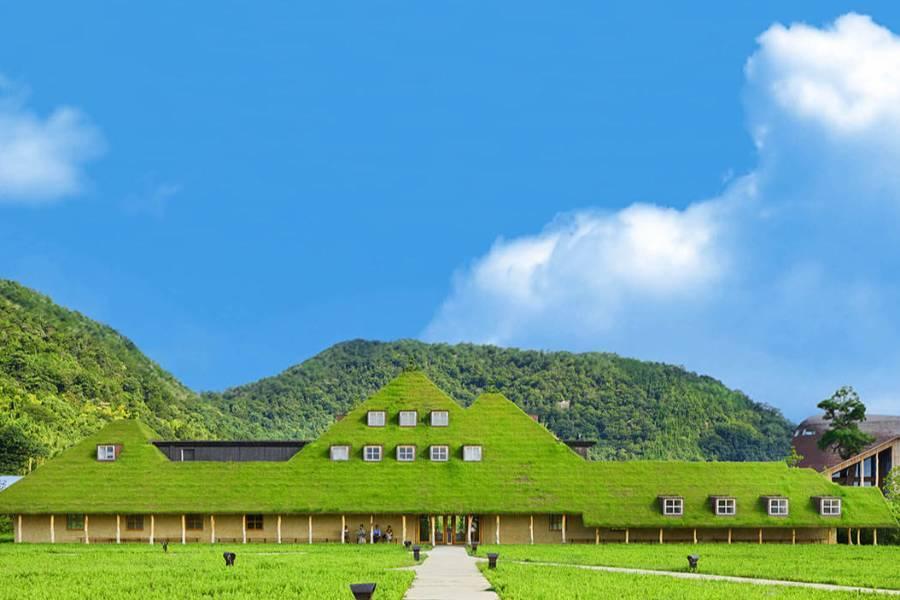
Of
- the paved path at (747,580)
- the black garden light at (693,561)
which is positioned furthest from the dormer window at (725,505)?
the black garden light at (693,561)

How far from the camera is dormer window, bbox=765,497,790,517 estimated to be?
6794 cm

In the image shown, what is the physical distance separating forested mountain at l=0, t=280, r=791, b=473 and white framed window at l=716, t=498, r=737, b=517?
193 feet

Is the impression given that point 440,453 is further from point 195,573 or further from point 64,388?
point 64,388

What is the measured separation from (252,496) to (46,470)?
12.4 meters

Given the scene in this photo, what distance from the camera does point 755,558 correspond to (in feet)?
166

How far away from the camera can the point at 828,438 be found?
10250cm

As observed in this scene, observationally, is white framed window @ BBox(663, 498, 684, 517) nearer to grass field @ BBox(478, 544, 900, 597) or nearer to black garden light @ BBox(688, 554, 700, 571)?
grass field @ BBox(478, 544, 900, 597)

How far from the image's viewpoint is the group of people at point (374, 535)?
6694 cm

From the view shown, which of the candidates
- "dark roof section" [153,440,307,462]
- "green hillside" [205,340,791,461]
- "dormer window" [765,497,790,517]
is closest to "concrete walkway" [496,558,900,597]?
"dormer window" [765,497,790,517]

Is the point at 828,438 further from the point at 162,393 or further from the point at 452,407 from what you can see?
the point at 162,393

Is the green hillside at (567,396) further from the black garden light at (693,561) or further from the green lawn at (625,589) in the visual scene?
the green lawn at (625,589)

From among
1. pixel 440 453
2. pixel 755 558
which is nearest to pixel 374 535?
pixel 440 453

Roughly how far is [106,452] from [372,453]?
15557mm

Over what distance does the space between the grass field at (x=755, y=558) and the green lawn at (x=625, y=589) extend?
445 cm
